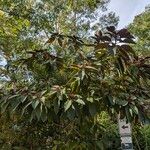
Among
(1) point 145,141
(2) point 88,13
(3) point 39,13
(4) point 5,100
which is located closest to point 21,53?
(3) point 39,13

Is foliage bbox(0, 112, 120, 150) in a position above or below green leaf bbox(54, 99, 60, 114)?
below

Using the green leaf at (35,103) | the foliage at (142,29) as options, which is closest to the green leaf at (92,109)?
the green leaf at (35,103)

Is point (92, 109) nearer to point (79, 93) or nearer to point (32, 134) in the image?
point (79, 93)

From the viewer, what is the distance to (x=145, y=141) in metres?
5.71

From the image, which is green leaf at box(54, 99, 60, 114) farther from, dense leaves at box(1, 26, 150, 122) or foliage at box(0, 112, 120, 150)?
foliage at box(0, 112, 120, 150)

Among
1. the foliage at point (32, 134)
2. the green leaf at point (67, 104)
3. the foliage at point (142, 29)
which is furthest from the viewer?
the foliage at point (142, 29)

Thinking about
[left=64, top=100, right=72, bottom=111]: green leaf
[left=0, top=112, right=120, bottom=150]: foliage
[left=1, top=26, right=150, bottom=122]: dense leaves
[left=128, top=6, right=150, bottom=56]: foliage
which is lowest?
[left=0, top=112, right=120, bottom=150]: foliage

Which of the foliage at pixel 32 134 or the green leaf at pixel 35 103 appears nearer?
the green leaf at pixel 35 103

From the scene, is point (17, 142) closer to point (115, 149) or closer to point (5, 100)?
point (5, 100)

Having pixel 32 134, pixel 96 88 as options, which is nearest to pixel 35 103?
pixel 96 88

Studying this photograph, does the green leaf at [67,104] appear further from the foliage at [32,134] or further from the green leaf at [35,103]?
the foliage at [32,134]

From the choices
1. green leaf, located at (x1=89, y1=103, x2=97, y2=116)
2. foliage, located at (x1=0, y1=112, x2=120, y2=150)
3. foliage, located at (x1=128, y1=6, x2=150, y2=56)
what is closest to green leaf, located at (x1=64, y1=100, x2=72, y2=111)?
green leaf, located at (x1=89, y1=103, x2=97, y2=116)

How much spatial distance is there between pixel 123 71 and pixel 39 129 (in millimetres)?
1270

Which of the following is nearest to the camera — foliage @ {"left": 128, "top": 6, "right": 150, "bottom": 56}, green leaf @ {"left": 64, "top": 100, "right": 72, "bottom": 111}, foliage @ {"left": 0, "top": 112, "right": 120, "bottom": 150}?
green leaf @ {"left": 64, "top": 100, "right": 72, "bottom": 111}
